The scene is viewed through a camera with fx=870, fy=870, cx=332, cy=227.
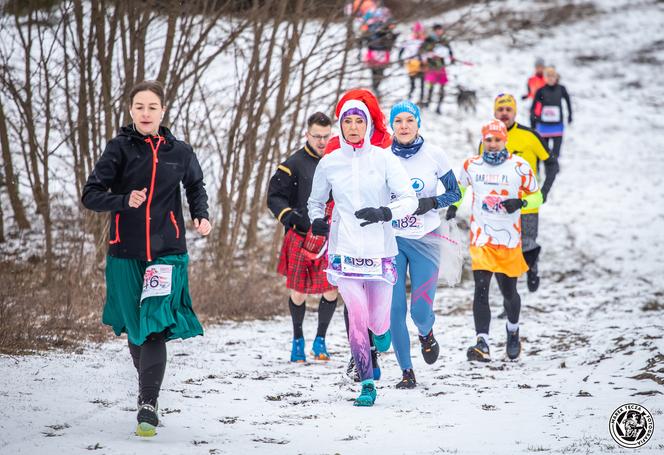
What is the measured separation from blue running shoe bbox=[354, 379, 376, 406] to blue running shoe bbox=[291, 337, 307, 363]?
1.74 metres

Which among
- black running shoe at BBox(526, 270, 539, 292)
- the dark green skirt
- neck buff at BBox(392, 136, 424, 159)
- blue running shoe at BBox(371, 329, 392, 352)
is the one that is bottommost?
blue running shoe at BBox(371, 329, 392, 352)

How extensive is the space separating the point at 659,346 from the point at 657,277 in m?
5.41

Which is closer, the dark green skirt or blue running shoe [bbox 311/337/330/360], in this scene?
the dark green skirt

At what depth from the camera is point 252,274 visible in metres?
10.2

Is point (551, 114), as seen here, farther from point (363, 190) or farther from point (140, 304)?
point (140, 304)

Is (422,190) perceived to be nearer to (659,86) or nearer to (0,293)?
(0,293)

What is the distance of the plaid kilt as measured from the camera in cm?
701

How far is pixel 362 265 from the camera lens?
5289 mm

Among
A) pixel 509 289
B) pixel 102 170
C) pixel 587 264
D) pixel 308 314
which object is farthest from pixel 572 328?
pixel 102 170

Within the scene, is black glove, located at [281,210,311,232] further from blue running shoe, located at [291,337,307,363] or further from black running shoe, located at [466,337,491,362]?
black running shoe, located at [466,337,491,362]

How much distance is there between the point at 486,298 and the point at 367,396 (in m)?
2.26

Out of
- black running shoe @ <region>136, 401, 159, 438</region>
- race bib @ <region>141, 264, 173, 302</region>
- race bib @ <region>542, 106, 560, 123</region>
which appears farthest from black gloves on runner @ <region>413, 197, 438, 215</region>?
race bib @ <region>542, 106, 560, 123</region>

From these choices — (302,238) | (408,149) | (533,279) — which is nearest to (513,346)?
(302,238)

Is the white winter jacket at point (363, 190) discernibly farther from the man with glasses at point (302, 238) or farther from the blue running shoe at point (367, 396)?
the man with glasses at point (302, 238)
